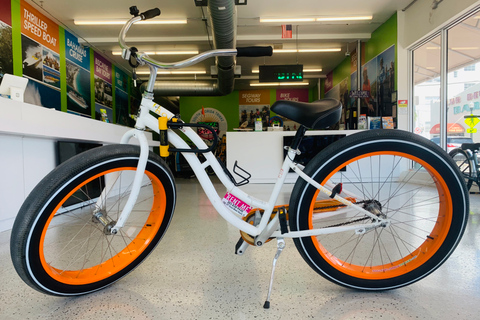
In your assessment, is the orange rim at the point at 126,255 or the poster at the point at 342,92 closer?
the orange rim at the point at 126,255

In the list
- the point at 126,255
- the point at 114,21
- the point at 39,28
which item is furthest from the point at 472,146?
the point at 39,28

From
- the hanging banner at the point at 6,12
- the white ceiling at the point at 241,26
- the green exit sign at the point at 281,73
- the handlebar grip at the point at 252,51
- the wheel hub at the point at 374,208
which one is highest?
the white ceiling at the point at 241,26

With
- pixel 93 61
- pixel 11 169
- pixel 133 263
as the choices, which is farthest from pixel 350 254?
pixel 93 61

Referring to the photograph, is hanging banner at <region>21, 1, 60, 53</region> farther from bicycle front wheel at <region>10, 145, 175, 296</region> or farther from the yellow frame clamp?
the yellow frame clamp

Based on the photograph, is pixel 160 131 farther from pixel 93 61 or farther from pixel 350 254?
pixel 93 61

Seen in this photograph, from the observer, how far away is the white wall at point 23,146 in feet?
7.05

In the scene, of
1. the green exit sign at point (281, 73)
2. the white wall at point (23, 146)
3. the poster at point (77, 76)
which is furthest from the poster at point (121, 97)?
the white wall at point (23, 146)

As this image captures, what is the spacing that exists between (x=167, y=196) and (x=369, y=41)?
6582 mm

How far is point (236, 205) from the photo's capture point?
3.75ft

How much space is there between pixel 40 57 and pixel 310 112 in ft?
19.6

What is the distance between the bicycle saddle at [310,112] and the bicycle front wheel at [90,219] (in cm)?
59

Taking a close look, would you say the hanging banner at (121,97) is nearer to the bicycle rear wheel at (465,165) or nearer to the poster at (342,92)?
the poster at (342,92)

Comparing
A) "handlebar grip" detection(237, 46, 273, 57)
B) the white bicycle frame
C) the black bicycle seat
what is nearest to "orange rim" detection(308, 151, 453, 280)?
the white bicycle frame

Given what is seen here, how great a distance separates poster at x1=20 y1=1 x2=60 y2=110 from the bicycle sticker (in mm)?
5107
